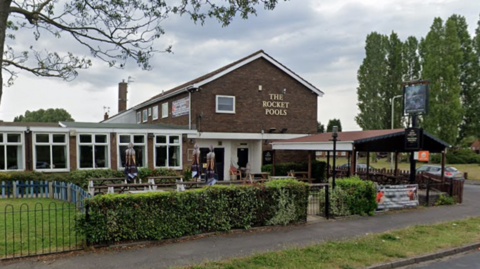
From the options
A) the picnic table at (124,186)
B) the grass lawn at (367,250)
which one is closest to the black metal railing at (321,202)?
the grass lawn at (367,250)

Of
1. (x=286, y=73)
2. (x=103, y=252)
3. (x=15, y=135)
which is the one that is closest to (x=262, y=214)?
(x=103, y=252)

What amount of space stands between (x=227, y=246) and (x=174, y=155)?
12437 mm

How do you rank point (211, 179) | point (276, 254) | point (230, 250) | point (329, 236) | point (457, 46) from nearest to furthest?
point (276, 254)
point (230, 250)
point (329, 236)
point (211, 179)
point (457, 46)

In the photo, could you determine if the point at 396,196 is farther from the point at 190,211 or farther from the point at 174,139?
the point at 174,139

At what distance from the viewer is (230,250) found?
720 cm

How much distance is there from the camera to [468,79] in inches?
1471

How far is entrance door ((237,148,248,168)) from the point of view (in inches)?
879

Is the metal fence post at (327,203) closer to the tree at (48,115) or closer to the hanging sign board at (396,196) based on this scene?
the hanging sign board at (396,196)

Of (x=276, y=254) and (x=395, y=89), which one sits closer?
(x=276, y=254)

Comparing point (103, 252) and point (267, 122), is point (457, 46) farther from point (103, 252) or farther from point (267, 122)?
point (103, 252)

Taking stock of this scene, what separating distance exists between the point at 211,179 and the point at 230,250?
15.5 ft

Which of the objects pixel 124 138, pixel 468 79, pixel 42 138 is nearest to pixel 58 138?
pixel 42 138

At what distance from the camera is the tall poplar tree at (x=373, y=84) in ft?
153

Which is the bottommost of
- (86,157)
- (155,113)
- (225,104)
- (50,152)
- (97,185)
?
(97,185)
